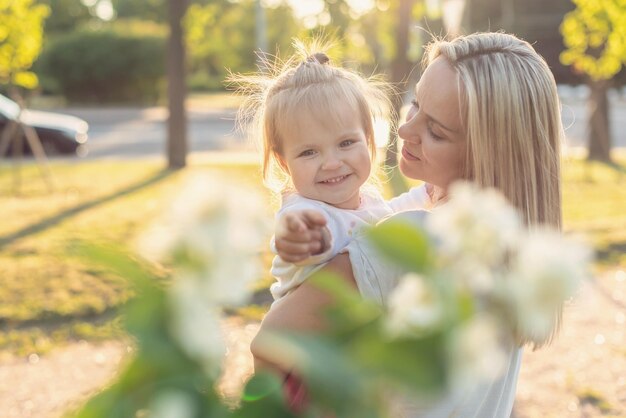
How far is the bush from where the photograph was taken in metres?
30.6

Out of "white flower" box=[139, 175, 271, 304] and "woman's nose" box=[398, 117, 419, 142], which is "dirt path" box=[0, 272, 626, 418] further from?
"white flower" box=[139, 175, 271, 304]

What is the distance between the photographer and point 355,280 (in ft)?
4.84

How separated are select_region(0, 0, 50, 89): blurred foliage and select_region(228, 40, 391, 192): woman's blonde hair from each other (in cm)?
880

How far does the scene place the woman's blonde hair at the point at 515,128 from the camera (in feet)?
5.21

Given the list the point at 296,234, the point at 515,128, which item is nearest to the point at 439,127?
the point at 515,128

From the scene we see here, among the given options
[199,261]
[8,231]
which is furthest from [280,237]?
[8,231]

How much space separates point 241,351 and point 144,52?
1074 inches

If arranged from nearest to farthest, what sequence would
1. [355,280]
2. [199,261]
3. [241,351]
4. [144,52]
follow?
[199,261]
[355,280]
[241,351]
[144,52]

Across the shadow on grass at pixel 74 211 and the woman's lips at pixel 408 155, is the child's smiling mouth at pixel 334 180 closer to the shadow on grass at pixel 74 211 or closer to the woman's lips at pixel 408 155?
the woman's lips at pixel 408 155

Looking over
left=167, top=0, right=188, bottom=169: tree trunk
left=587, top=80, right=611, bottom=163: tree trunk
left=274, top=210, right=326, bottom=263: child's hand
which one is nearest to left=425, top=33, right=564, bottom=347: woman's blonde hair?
left=274, top=210, right=326, bottom=263: child's hand

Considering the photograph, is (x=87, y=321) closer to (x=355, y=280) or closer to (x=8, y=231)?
(x=8, y=231)

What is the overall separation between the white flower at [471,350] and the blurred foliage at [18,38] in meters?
10.5

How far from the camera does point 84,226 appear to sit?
27.8 ft

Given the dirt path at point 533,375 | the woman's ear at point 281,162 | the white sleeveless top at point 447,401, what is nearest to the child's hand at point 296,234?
the white sleeveless top at point 447,401
